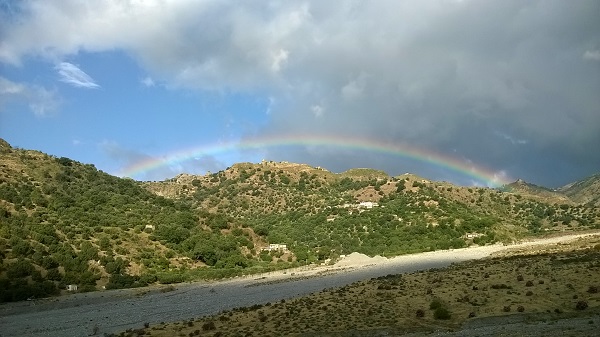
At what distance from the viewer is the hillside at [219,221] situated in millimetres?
59562

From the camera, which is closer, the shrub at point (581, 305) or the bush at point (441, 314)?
the shrub at point (581, 305)

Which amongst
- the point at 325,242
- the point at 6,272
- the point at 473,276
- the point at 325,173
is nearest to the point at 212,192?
the point at 325,173

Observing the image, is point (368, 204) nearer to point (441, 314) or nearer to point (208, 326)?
point (441, 314)

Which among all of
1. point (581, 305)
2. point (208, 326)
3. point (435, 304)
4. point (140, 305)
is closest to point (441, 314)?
point (435, 304)

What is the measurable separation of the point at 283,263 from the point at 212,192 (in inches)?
2349

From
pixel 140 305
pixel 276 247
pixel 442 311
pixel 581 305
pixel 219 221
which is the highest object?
pixel 219 221

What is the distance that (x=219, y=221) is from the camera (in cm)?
9075

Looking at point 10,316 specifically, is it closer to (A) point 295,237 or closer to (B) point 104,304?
(B) point 104,304

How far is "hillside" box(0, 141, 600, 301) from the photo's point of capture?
5956 centimetres

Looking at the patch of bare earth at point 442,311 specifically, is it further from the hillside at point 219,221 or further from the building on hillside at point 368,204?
the building on hillside at point 368,204

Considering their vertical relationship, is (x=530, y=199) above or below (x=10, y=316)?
above

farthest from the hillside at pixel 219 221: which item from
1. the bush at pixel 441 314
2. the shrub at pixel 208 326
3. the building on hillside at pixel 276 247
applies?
the bush at pixel 441 314

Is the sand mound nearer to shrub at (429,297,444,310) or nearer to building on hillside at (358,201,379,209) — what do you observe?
building on hillside at (358,201,379,209)

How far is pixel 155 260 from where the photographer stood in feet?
225
